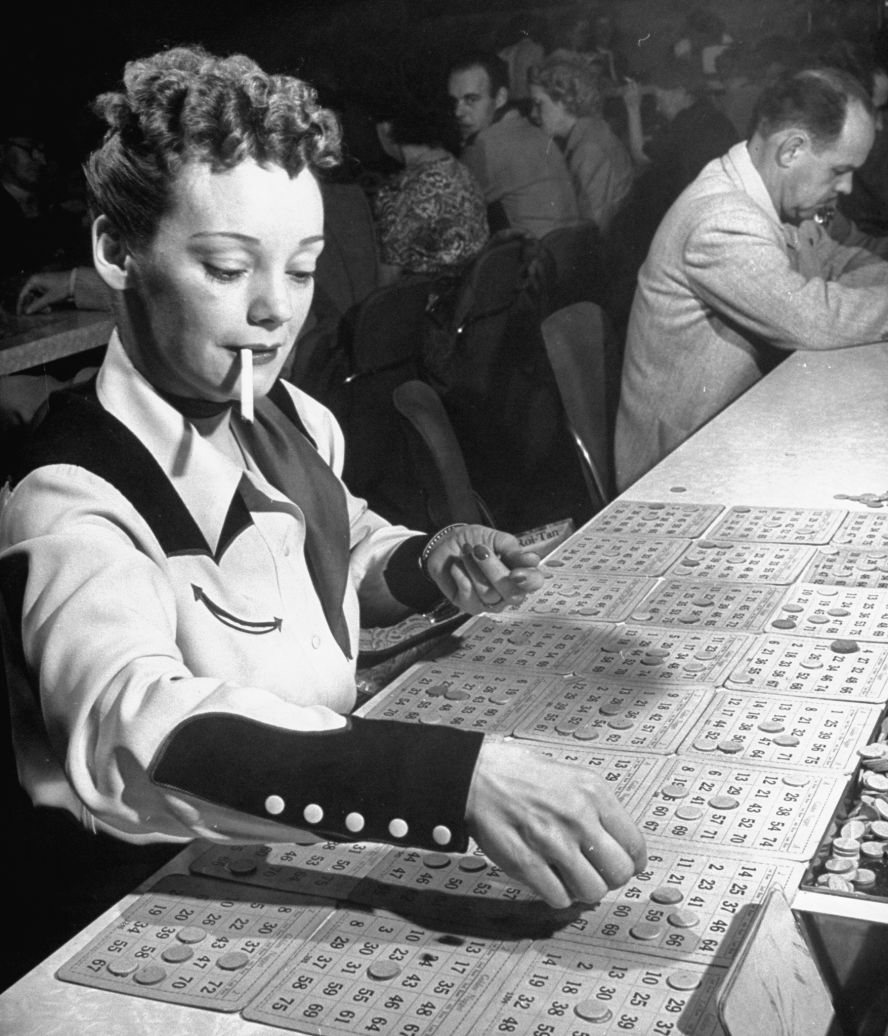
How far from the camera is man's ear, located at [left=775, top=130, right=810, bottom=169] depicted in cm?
294

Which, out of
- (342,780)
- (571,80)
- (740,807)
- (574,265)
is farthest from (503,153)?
(342,780)

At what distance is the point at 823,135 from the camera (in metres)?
3.09

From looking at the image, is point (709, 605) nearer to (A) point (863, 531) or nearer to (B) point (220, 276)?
(A) point (863, 531)

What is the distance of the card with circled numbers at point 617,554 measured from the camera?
1.99 metres

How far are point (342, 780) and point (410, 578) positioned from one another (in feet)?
2.03

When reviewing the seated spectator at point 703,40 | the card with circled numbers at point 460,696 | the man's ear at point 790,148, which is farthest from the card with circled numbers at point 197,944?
the man's ear at point 790,148

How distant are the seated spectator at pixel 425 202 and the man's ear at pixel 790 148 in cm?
128

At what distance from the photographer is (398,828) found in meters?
1.07

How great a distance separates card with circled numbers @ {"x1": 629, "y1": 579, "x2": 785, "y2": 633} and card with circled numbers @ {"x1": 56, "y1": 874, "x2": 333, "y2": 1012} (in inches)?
29.5

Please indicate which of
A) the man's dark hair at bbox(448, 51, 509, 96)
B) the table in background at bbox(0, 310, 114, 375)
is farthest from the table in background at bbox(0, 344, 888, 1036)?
the man's dark hair at bbox(448, 51, 509, 96)

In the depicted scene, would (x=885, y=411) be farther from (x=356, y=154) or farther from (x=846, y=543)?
(x=356, y=154)

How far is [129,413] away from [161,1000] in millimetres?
499

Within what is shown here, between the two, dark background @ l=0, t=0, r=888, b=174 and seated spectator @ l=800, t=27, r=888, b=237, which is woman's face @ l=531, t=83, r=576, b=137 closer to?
dark background @ l=0, t=0, r=888, b=174

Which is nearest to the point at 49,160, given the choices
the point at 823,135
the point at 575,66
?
the point at 575,66
